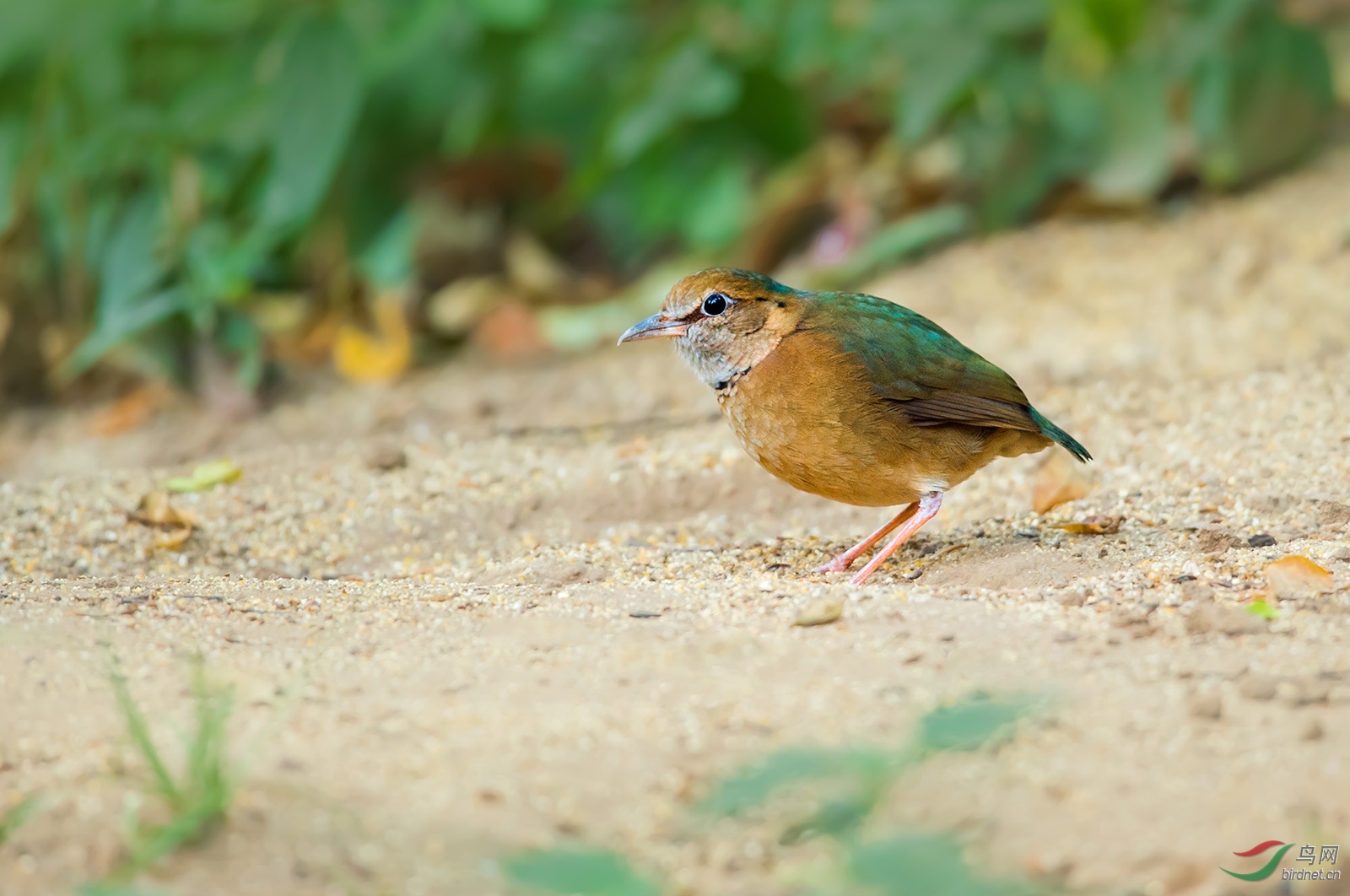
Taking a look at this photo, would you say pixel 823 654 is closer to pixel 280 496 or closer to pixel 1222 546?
pixel 1222 546

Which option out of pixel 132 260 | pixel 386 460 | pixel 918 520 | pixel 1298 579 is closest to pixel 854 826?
pixel 1298 579

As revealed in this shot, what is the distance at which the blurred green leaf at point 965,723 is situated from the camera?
2.27 m

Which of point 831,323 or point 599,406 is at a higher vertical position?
point 831,323

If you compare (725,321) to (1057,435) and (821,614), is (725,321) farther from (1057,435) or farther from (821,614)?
(821,614)

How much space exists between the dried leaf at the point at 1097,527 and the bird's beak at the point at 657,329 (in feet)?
4.13

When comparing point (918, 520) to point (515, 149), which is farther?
point (515, 149)

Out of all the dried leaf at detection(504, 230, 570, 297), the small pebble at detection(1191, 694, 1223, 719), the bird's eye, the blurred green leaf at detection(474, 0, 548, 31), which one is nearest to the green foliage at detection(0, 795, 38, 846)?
the small pebble at detection(1191, 694, 1223, 719)

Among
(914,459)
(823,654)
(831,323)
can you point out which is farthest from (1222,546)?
(823,654)

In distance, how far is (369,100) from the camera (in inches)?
273

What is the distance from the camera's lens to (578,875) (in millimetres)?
2014

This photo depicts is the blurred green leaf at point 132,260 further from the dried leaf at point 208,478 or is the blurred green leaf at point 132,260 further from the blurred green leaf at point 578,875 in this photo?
the blurred green leaf at point 578,875

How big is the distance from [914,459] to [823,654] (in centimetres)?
114

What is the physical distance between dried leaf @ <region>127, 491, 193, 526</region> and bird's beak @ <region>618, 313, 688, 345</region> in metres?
1.44

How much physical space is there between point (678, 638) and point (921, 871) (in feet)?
3.38
